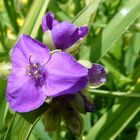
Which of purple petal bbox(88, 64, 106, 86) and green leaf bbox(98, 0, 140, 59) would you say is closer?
purple petal bbox(88, 64, 106, 86)

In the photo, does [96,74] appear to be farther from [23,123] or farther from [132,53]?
[132,53]

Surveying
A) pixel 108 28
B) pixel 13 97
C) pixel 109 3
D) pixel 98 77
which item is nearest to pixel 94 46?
pixel 108 28

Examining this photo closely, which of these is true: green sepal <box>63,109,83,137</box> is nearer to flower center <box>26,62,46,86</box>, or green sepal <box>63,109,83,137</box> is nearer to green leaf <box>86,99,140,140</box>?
flower center <box>26,62,46,86</box>

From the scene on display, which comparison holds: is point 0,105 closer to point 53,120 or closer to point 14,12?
point 53,120

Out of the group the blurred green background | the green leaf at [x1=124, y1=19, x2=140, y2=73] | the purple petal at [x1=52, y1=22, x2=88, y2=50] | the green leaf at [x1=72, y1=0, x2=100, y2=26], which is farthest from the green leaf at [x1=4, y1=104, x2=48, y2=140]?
the green leaf at [x1=124, y1=19, x2=140, y2=73]

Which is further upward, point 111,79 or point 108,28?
point 108,28

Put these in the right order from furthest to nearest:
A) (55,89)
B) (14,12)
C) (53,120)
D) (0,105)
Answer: (14,12) < (0,105) < (53,120) < (55,89)
